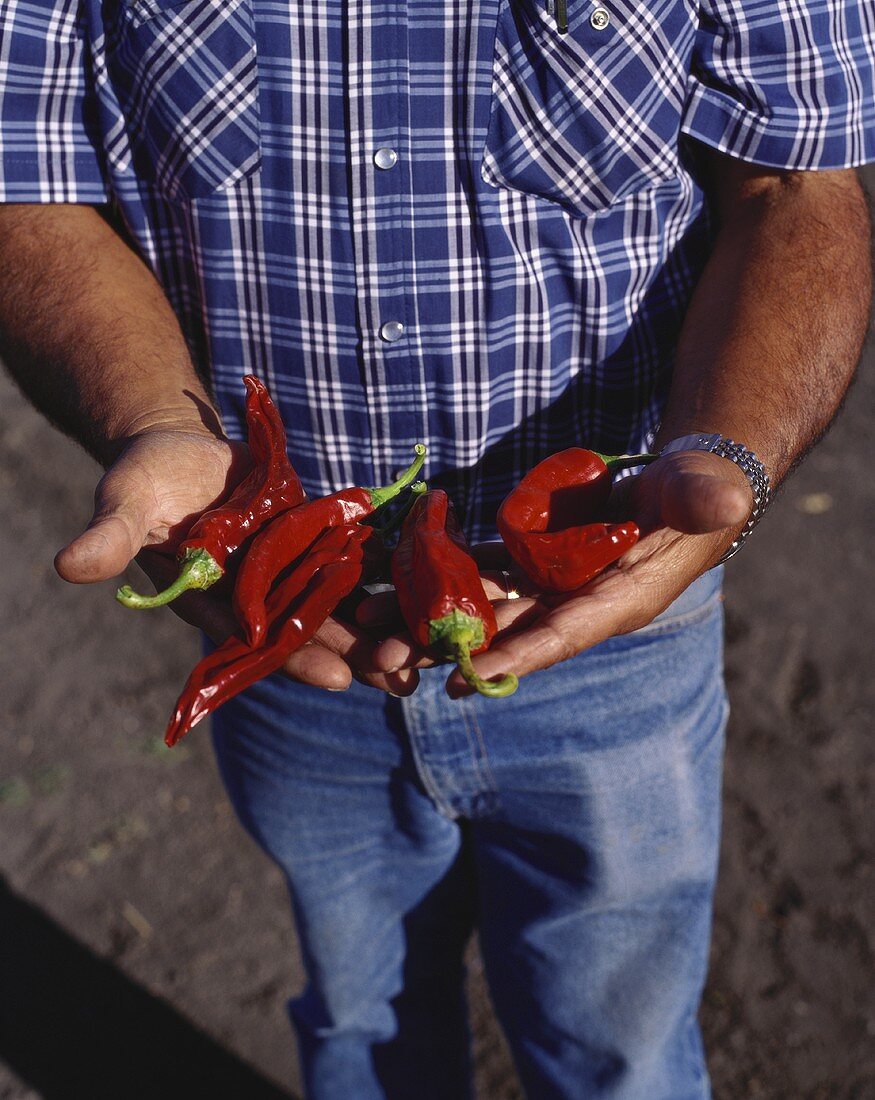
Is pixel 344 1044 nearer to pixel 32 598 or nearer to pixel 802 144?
pixel 802 144

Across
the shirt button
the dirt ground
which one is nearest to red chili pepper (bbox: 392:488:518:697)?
the shirt button

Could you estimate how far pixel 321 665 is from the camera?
6.21 feet

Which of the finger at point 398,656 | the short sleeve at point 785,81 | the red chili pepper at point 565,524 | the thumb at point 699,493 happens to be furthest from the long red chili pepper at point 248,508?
the short sleeve at point 785,81

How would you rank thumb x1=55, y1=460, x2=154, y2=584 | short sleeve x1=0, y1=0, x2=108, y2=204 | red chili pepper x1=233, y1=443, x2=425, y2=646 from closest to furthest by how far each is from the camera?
thumb x1=55, y1=460, x2=154, y2=584, red chili pepper x1=233, y1=443, x2=425, y2=646, short sleeve x1=0, y1=0, x2=108, y2=204

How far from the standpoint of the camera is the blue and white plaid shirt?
2.09m

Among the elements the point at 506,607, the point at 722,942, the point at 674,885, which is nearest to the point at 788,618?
the point at 722,942

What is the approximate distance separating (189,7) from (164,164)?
12.3 inches

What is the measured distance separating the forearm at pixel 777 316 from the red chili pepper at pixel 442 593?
0.50 meters

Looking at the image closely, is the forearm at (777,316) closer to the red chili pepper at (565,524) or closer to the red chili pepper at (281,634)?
the red chili pepper at (565,524)

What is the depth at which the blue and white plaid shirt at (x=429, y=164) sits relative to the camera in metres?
2.09

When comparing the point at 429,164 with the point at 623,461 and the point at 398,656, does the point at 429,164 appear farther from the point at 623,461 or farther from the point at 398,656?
the point at 398,656

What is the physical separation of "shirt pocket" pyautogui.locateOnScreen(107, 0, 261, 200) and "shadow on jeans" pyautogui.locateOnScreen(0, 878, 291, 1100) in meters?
2.95

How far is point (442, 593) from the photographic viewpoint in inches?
75.5

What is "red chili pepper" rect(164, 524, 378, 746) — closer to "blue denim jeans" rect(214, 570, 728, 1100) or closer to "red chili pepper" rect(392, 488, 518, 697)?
"red chili pepper" rect(392, 488, 518, 697)
